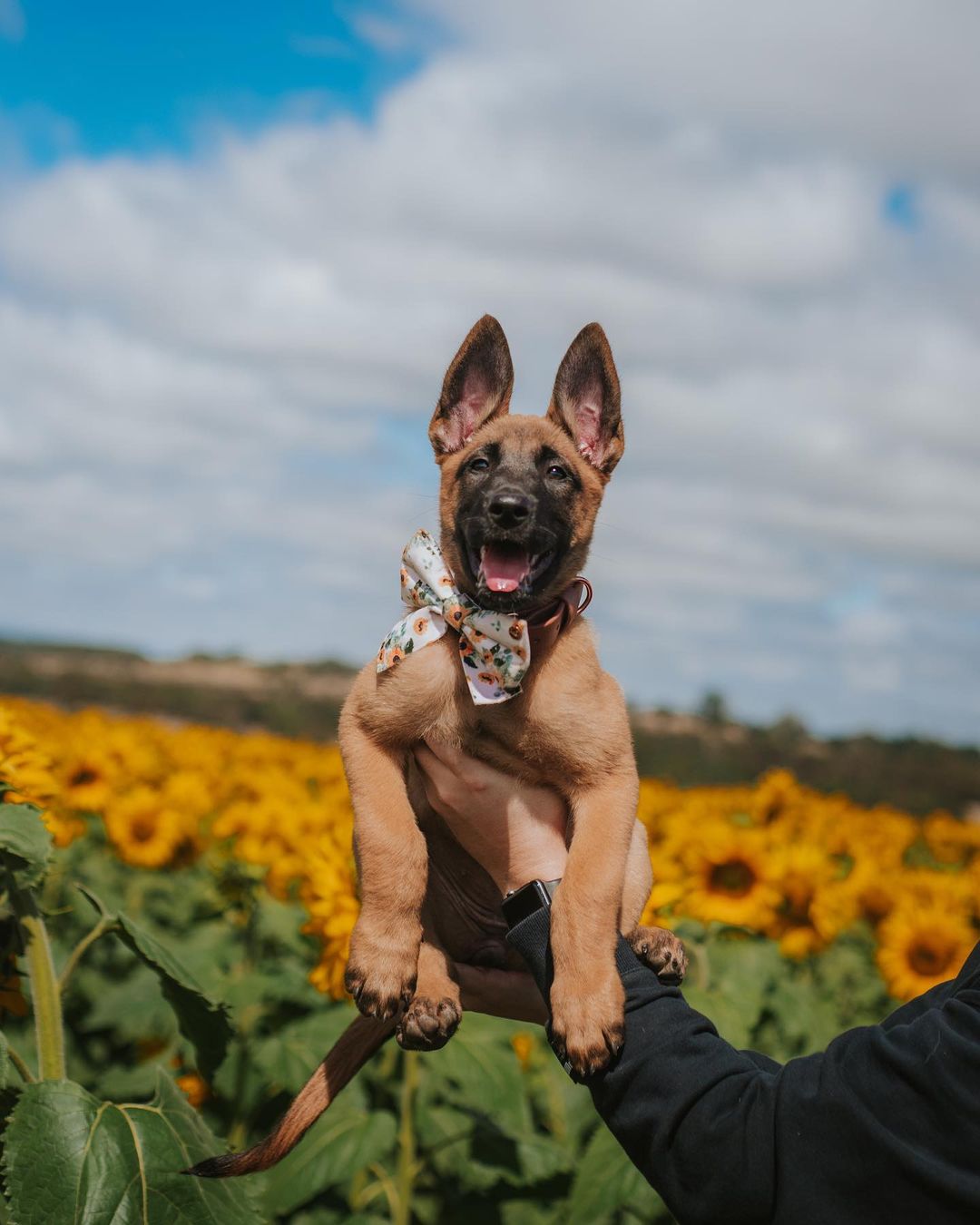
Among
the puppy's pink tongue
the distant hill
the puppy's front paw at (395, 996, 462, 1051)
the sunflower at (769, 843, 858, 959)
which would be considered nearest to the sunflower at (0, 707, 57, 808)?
the puppy's front paw at (395, 996, 462, 1051)

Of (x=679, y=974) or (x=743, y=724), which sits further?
(x=743, y=724)

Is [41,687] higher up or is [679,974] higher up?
[679,974]

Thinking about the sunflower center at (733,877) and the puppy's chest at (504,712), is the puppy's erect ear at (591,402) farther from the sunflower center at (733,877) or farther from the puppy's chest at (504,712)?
the sunflower center at (733,877)

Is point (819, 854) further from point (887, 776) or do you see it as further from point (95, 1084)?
point (887, 776)

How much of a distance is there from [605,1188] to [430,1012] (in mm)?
1426

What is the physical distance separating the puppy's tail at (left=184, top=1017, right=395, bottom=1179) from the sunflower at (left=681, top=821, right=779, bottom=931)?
3812mm

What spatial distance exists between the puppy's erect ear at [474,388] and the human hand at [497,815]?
1.25 metres

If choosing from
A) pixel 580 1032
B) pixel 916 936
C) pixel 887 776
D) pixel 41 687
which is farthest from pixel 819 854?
pixel 41 687

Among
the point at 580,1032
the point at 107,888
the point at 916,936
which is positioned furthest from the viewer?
the point at 107,888

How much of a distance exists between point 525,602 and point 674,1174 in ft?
5.83

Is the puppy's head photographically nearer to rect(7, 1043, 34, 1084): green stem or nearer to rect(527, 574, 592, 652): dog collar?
rect(527, 574, 592, 652): dog collar

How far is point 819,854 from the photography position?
7.29m

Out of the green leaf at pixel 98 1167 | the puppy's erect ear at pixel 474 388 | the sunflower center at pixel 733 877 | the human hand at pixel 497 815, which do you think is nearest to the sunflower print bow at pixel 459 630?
the human hand at pixel 497 815

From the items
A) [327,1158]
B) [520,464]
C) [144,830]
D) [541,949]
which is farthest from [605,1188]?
[144,830]
